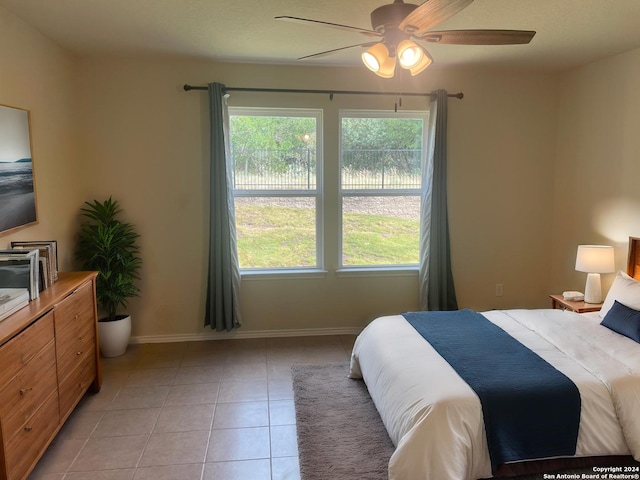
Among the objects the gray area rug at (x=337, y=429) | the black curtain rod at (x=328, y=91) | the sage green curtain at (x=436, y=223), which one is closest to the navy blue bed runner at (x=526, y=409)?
the gray area rug at (x=337, y=429)

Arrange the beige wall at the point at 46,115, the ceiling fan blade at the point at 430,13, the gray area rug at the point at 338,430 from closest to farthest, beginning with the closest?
the ceiling fan blade at the point at 430,13
the gray area rug at the point at 338,430
the beige wall at the point at 46,115

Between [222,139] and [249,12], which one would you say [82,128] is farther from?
[249,12]

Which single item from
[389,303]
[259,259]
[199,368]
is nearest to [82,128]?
[259,259]

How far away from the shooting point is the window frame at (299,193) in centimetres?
409

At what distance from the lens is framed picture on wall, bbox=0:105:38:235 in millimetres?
2652

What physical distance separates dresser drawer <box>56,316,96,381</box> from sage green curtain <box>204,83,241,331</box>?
112 cm

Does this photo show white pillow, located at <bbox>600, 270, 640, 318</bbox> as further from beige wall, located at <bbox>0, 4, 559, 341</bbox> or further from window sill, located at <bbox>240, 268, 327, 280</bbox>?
window sill, located at <bbox>240, 268, 327, 280</bbox>

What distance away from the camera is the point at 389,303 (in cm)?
445

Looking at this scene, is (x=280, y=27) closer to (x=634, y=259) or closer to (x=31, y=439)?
(x=31, y=439)

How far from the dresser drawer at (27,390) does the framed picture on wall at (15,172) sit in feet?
2.79

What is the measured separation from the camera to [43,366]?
92.7 inches

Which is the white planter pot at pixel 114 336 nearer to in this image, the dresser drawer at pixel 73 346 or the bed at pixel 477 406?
the dresser drawer at pixel 73 346

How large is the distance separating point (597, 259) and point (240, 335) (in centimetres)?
313

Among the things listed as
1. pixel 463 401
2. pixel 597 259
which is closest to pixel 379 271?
pixel 597 259
